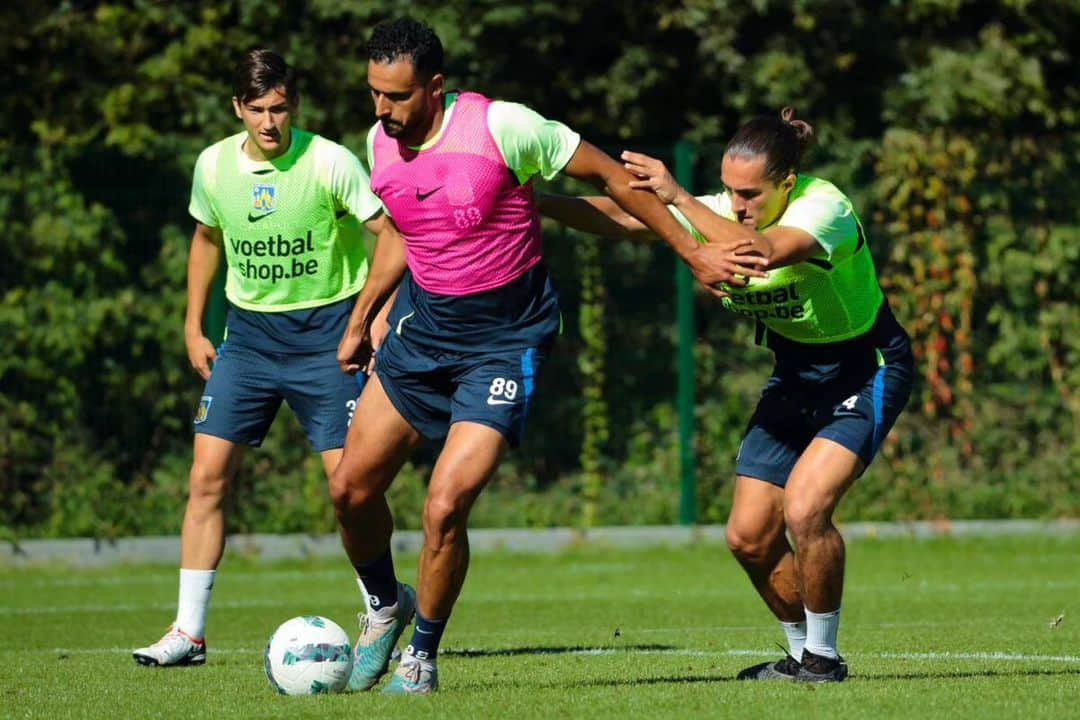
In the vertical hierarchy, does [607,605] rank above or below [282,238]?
below

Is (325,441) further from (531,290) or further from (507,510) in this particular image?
(507,510)

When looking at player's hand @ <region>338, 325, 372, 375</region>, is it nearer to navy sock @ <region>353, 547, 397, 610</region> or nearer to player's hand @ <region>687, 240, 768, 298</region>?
navy sock @ <region>353, 547, 397, 610</region>

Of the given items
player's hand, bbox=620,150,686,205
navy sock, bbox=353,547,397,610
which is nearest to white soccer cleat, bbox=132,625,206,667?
navy sock, bbox=353,547,397,610

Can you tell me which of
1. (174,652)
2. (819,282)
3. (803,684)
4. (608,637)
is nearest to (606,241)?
(608,637)

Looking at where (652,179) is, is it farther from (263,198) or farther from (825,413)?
(263,198)

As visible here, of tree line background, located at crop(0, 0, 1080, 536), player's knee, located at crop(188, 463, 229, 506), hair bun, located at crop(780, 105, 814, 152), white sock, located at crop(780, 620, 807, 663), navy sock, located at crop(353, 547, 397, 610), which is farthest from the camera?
tree line background, located at crop(0, 0, 1080, 536)

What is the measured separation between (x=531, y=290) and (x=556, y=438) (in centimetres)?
797

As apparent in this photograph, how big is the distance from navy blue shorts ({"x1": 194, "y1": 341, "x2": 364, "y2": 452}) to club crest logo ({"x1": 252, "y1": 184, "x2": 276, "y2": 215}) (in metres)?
0.63

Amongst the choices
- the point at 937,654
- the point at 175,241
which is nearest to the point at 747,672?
the point at 937,654

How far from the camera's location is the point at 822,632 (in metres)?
7.14

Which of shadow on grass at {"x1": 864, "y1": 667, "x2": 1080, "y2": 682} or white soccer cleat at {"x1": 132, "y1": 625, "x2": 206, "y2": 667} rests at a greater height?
shadow on grass at {"x1": 864, "y1": 667, "x2": 1080, "y2": 682}

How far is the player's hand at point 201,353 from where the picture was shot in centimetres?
899

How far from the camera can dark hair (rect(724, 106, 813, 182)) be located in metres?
6.99

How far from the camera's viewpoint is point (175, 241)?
577 inches
